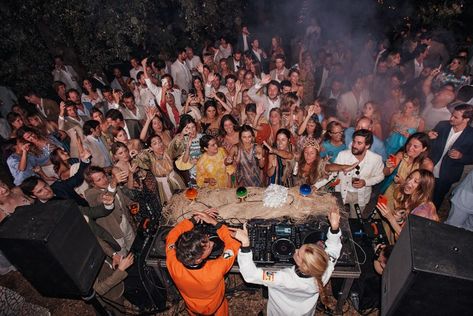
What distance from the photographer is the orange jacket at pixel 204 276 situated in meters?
2.73

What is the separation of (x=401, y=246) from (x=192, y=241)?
1.86 metres

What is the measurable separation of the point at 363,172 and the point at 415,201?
89 centimetres

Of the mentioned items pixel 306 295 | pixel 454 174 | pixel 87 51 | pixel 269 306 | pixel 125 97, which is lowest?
pixel 269 306

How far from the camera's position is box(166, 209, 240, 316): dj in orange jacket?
271 centimetres

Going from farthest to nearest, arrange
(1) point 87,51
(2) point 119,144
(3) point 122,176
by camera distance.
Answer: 1. (1) point 87,51
2. (2) point 119,144
3. (3) point 122,176

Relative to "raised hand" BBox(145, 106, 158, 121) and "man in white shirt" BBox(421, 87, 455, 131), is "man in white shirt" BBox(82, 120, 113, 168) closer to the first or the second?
"raised hand" BBox(145, 106, 158, 121)

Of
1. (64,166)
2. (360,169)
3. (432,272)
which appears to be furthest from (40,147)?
(432,272)

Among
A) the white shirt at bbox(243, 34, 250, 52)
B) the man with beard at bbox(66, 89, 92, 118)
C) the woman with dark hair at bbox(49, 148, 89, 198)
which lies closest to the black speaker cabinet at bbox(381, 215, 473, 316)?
the woman with dark hair at bbox(49, 148, 89, 198)

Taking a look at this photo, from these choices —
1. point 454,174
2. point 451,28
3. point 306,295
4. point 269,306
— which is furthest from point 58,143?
point 451,28

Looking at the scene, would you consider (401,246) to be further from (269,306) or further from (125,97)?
(125,97)

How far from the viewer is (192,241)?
2.67m

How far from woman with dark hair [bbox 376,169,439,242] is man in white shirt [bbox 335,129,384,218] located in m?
0.60

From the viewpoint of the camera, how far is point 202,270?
2.71 metres

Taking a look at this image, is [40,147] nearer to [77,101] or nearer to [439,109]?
[77,101]
